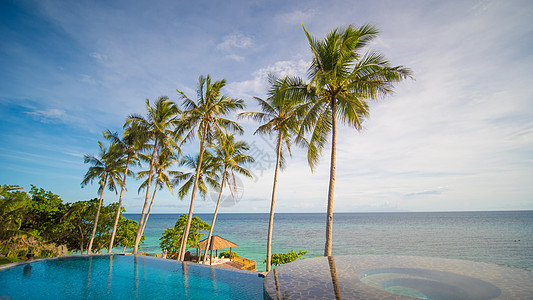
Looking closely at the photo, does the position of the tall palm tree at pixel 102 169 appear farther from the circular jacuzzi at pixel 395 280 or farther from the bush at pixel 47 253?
the circular jacuzzi at pixel 395 280

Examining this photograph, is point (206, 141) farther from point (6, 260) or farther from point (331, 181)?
point (6, 260)

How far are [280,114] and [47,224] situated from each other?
17.8m

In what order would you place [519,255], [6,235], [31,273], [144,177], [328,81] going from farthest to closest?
[519,255], [144,177], [6,235], [31,273], [328,81]

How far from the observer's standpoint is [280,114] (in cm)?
1222

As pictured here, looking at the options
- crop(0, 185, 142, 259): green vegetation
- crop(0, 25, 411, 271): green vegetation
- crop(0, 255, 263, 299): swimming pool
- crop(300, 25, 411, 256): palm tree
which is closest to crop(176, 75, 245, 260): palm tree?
crop(0, 25, 411, 271): green vegetation

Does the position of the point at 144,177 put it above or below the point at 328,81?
below

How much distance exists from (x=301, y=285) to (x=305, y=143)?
752 centimetres

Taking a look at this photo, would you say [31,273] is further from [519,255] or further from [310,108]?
[519,255]

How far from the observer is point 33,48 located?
1041 cm

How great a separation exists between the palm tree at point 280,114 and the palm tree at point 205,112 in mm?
1234

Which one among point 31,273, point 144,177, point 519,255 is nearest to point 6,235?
point 31,273

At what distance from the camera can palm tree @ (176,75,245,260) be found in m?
11.9

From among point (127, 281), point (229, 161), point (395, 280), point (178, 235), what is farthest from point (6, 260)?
point (395, 280)

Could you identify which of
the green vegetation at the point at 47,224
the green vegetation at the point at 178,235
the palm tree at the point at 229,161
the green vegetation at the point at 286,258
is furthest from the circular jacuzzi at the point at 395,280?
the green vegetation at the point at 47,224
